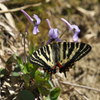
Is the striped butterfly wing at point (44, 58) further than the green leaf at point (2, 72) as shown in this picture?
No

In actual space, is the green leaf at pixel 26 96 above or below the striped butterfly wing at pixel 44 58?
below

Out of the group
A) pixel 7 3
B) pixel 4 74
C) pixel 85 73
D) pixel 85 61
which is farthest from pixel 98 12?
pixel 4 74

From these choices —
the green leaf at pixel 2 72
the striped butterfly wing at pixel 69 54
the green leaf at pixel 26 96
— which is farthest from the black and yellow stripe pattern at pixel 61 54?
the green leaf at pixel 2 72

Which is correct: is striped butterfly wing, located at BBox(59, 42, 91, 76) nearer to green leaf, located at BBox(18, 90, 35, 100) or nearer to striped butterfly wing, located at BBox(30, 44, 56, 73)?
striped butterfly wing, located at BBox(30, 44, 56, 73)

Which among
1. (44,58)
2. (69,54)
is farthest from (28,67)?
(69,54)

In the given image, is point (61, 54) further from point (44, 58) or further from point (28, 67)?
point (28, 67)

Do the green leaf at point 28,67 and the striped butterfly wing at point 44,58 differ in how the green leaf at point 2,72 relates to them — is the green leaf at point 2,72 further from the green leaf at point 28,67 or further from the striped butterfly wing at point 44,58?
the striped butterfly wing at point 44,58

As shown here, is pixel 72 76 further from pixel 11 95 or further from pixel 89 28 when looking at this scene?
pixel 89 28

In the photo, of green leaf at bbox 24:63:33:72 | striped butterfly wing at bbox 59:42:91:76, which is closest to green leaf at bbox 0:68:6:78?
green leaf at bbox 24:63:33:72
